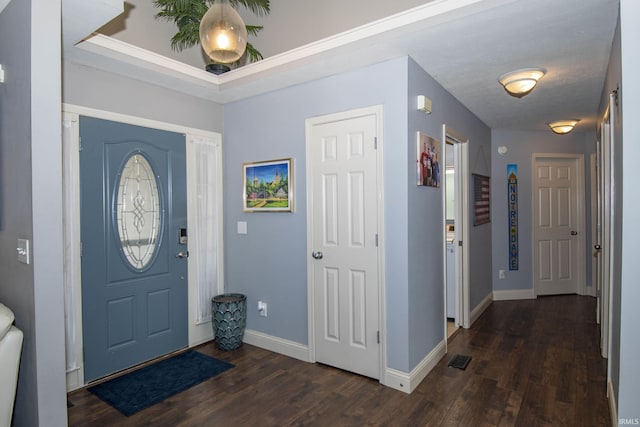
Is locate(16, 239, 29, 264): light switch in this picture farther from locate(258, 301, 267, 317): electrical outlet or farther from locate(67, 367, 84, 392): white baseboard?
locate(258, 301, 267, 317): electrical outlet

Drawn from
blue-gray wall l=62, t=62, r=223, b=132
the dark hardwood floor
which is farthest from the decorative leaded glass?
the dark hardwood floor

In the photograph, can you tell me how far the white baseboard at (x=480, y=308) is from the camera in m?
4.26

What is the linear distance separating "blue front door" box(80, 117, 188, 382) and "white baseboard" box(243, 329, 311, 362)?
2.04ft

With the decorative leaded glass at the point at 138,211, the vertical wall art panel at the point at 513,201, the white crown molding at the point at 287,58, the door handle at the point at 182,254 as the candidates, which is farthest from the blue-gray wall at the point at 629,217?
the vertical wall art panel at the point at 513,201

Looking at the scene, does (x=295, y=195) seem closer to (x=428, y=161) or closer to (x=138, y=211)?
(x=428, y=161)

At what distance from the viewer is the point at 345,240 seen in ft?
9.94

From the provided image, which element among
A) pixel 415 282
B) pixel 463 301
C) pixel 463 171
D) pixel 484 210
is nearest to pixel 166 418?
pixel 415 282

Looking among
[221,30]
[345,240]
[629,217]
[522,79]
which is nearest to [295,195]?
[345,240]

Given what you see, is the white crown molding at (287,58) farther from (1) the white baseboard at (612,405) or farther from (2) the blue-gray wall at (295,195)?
(1) the white baseboard at (612,405)

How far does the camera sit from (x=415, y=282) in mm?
2838

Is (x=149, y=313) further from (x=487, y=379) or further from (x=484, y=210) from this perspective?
(x=484, y=210)

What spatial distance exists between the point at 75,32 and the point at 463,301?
4177 mm

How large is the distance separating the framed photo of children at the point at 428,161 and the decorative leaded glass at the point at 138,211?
7.53 feet

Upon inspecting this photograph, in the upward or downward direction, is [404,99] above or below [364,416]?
above
